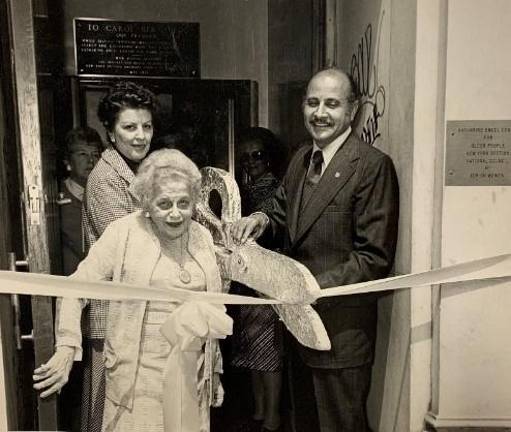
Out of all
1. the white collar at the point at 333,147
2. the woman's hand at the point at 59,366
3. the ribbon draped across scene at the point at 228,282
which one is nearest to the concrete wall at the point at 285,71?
the white collar at the point at 333,147

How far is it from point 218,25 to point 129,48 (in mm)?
377

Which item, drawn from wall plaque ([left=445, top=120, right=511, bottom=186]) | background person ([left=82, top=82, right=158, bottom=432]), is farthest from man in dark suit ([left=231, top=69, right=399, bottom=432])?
background person ([left=82, top=82, right=158, bottom=432])

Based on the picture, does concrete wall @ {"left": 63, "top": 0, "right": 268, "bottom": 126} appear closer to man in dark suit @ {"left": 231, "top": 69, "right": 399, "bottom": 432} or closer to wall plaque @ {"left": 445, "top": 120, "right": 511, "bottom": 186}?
man in dark suit @ {"left": 231, "top": 69, "right": 399, "bottom": 432}

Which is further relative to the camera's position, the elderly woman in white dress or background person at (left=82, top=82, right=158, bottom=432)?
background person at (left=82, top=82, right=158, bottom=432)

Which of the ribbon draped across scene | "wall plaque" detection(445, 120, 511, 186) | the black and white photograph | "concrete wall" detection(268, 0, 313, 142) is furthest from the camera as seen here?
"concrete wall" detection(268, 0, 313, 142)

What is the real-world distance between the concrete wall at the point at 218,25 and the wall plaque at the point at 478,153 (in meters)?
0.75

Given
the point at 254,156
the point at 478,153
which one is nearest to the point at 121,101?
the point at 254,156

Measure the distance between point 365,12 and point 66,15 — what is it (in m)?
1.29

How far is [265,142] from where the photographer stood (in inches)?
79.7

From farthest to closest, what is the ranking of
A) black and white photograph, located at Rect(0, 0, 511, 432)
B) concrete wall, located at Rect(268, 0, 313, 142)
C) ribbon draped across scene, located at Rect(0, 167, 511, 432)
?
concrete wall, located at Rect(268, 0, 313, 142), black and white photograph, located at Rect(0, 0, 511, 432), ribbon draped across scene, located at Rect(0, 167, 511, 432)

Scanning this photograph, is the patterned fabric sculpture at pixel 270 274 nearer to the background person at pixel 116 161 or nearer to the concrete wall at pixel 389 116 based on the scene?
the background person at pixel 116 161

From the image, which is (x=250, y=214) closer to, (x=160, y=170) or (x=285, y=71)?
(x=160, y=170)

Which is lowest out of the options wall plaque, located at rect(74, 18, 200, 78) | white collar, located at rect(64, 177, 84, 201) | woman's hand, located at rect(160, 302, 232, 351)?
woman's hand, located at rect(160, 302, 232, 351)

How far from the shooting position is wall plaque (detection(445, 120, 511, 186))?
1795 mm
